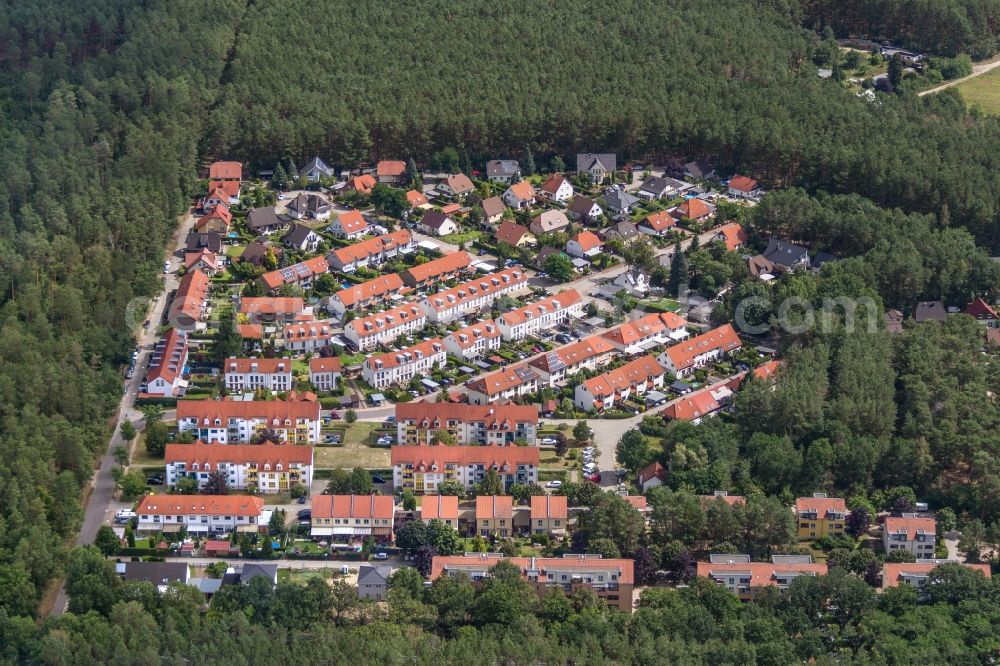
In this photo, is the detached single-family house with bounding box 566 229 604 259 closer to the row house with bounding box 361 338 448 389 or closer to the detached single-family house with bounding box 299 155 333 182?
the row house with bounding box 361 338 448 389

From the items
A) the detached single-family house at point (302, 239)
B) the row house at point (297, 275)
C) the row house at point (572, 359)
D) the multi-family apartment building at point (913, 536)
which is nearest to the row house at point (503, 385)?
the row house at point (572, 359)

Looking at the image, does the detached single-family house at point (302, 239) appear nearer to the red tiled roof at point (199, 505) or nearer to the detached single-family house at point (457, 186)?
the detached single-family house at point (457, 186)

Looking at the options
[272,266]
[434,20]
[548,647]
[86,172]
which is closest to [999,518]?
[548,647]

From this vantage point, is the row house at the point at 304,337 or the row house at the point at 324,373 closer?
the row house at the point at 324,373

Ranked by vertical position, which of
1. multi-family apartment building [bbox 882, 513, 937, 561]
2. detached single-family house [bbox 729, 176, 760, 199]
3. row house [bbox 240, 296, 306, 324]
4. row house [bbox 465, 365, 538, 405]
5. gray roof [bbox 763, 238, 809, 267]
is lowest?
multi-family apartment building [bbox 882, 513, 937, 561]

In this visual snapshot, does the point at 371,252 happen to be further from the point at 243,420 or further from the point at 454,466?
the point at 454,466

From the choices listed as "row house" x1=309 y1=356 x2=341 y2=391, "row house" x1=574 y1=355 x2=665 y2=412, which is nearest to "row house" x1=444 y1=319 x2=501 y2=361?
"row house" x1=309 y1=356 x2=341 y2=391
